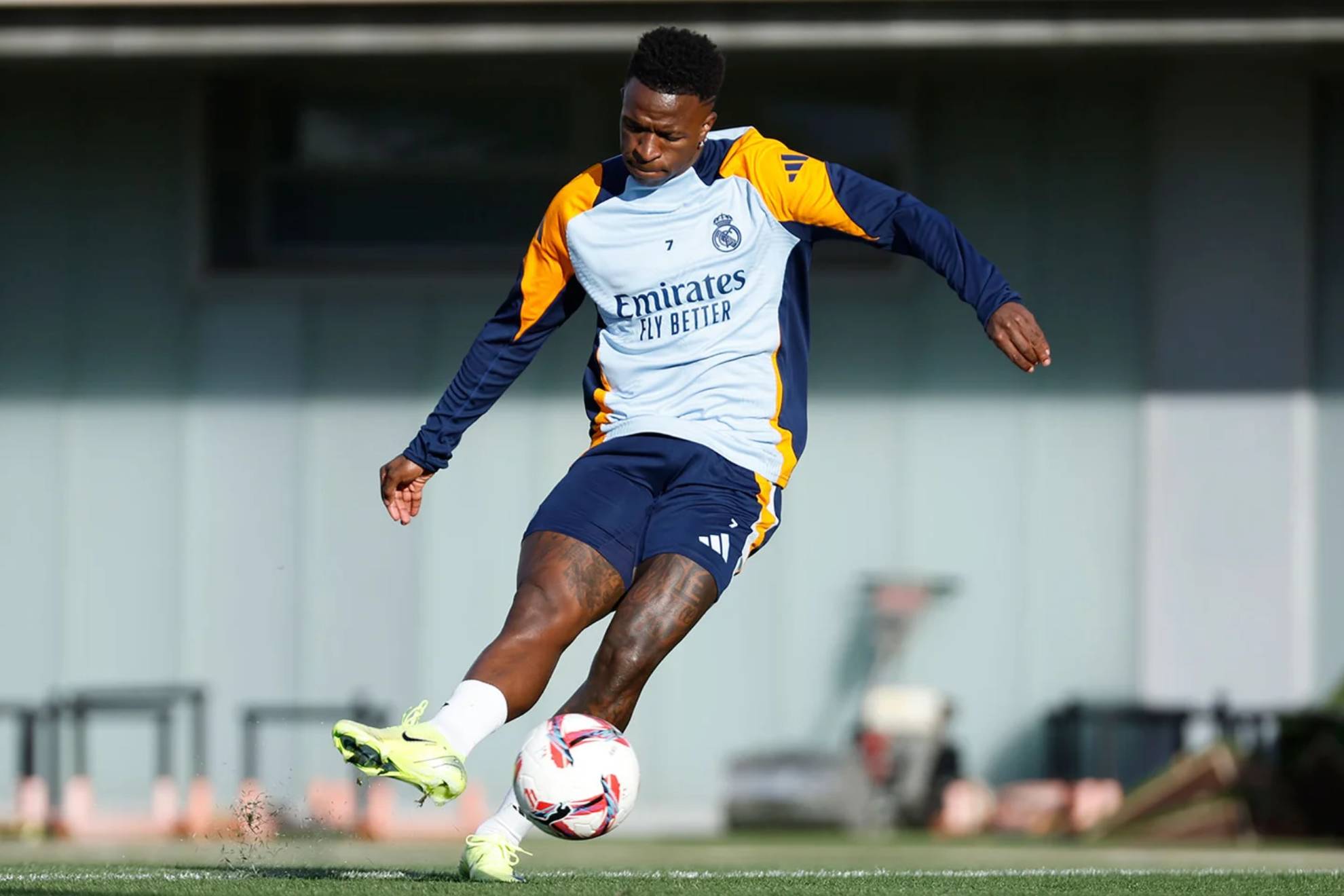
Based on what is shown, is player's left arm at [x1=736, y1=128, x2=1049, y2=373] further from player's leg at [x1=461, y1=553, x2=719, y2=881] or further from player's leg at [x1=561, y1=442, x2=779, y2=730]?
player's leg at [x1=461, y1=553, x2=719, y2=881]

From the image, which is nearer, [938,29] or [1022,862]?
[1022,862]

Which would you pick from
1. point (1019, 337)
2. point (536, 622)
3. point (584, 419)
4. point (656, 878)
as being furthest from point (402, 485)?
point (584, 419)

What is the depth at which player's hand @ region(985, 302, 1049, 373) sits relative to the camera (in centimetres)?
457

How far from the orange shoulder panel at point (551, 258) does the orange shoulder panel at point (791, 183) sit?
368mm

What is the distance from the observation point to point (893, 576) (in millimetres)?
10852

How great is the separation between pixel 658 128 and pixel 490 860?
186 centimetres

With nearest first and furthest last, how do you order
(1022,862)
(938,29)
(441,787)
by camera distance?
(441,787)
(1022,862)
(938,29)

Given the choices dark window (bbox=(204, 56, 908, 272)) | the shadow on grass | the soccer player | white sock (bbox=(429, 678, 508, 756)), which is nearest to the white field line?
the shadow on grass

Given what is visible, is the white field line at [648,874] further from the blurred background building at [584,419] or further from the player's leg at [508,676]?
the blurred background building at [584,419]

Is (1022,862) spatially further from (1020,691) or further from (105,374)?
(105,374)

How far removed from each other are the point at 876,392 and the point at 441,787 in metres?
7.05

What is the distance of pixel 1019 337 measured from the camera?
15.1 ft

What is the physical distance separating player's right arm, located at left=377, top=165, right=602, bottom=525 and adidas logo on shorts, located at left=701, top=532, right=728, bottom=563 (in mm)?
746

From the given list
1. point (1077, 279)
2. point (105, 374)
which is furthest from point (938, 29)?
point (105, 374)
